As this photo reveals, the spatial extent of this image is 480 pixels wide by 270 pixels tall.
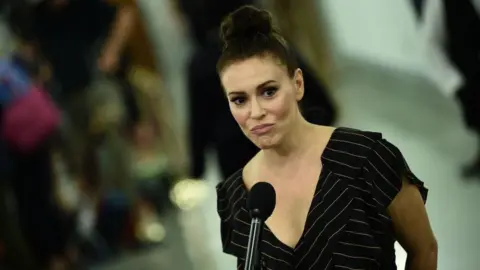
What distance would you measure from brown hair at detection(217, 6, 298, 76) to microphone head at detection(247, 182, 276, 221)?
0.44 ft

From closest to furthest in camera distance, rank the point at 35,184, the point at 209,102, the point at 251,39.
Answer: the point at 251,39 → the point at 209,102 → the point at 35,184

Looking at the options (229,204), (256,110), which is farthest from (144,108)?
(256,110)

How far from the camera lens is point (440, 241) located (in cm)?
137

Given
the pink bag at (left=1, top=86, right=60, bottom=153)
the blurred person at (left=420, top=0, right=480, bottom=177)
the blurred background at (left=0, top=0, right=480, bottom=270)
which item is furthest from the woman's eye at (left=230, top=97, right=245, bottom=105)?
the pink bag at (left=1, top=86, right=60, bottom=153)

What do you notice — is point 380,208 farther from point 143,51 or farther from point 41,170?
point 41,170

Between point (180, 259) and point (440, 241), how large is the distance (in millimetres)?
567

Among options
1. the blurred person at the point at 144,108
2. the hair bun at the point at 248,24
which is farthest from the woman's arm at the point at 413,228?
the blurred person at the point at 144,108

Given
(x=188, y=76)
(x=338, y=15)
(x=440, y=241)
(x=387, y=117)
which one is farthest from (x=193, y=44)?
(x=440, y=241)

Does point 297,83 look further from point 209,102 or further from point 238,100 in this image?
point 209,102

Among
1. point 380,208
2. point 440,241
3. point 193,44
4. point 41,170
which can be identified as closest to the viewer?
point 380,208

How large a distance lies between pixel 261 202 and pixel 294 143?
122 mm

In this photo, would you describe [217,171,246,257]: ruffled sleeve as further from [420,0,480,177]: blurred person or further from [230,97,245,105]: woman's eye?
[420,0,480,177]: blurred person

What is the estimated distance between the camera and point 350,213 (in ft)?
2.28

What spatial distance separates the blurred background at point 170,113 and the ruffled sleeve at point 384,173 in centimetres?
64
